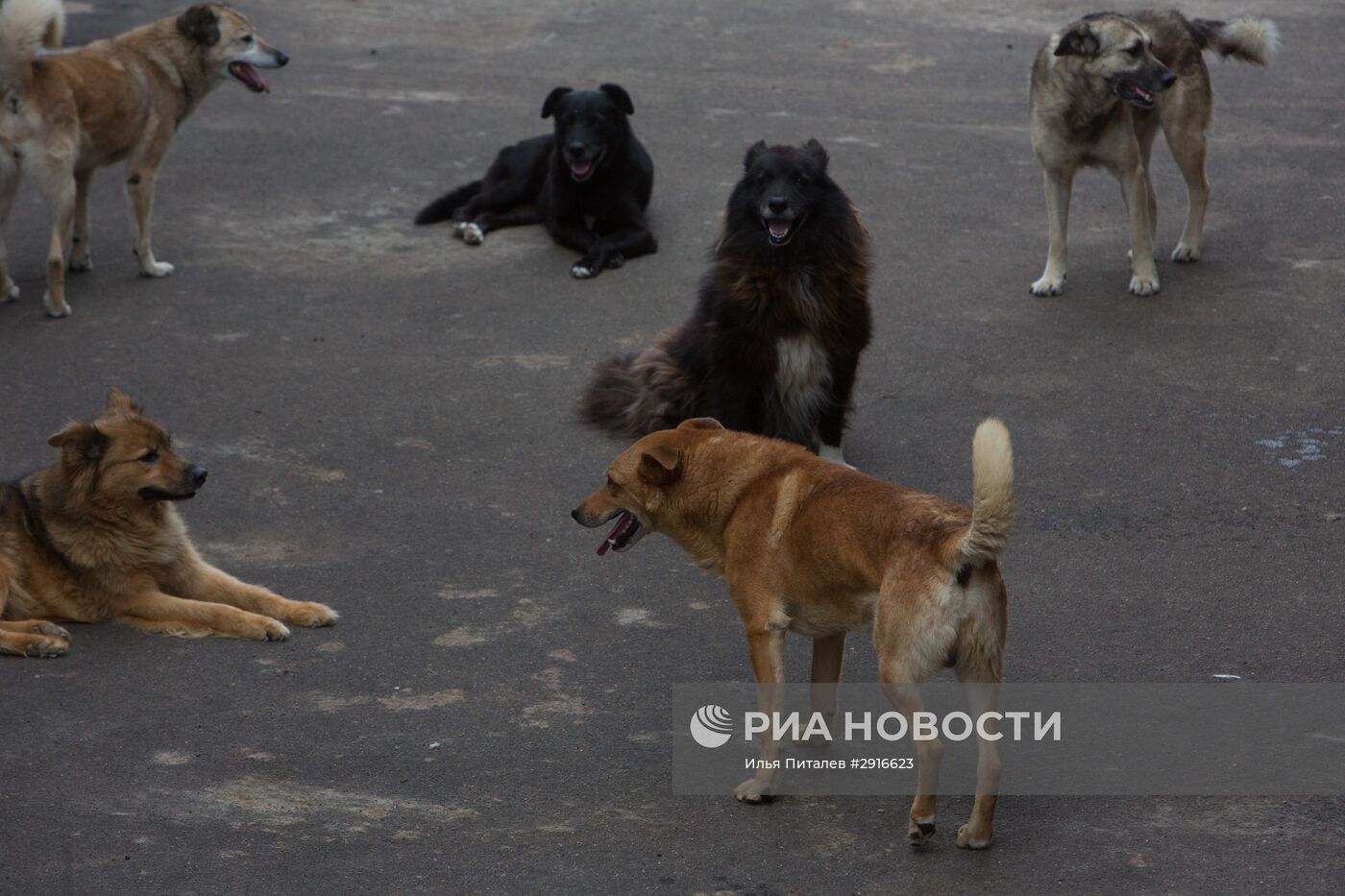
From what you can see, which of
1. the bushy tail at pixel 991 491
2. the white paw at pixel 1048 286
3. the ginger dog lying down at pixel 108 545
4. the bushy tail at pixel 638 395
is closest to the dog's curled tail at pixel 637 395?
the bushy tail at pixel 638 395

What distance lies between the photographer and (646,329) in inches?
380

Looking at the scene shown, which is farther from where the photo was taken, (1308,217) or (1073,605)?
(1308,217)

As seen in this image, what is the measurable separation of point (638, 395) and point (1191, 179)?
413cm

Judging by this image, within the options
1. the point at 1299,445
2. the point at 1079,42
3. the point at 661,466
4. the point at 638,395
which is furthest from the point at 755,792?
the point at 1079,42

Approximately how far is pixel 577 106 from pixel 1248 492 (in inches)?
208

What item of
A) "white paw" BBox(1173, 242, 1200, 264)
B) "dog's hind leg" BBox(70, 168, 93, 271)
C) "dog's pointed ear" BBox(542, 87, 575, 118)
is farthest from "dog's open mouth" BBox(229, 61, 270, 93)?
"white paw" BBox(1173, 242, 1200, 264)

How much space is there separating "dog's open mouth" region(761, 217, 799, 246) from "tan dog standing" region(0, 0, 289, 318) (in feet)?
14.9

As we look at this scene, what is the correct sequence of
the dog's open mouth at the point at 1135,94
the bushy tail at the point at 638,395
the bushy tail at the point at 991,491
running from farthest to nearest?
the dog's open mouth at the point at 1135,94 → the bushy tail at the point at 638,395 → the bushy tail at the point at 991,491

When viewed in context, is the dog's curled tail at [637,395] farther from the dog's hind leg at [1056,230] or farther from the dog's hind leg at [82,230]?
the dog's hind leg at [82,230]

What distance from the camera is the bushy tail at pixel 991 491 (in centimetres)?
436

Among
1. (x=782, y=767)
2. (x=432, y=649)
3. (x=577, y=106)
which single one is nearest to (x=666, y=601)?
(x=432, y=649)

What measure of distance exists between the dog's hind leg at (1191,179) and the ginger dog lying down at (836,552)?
5481 mm

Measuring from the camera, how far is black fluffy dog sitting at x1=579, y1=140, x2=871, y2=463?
25.2 feet

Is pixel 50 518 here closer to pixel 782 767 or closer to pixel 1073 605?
pixel 782 767
